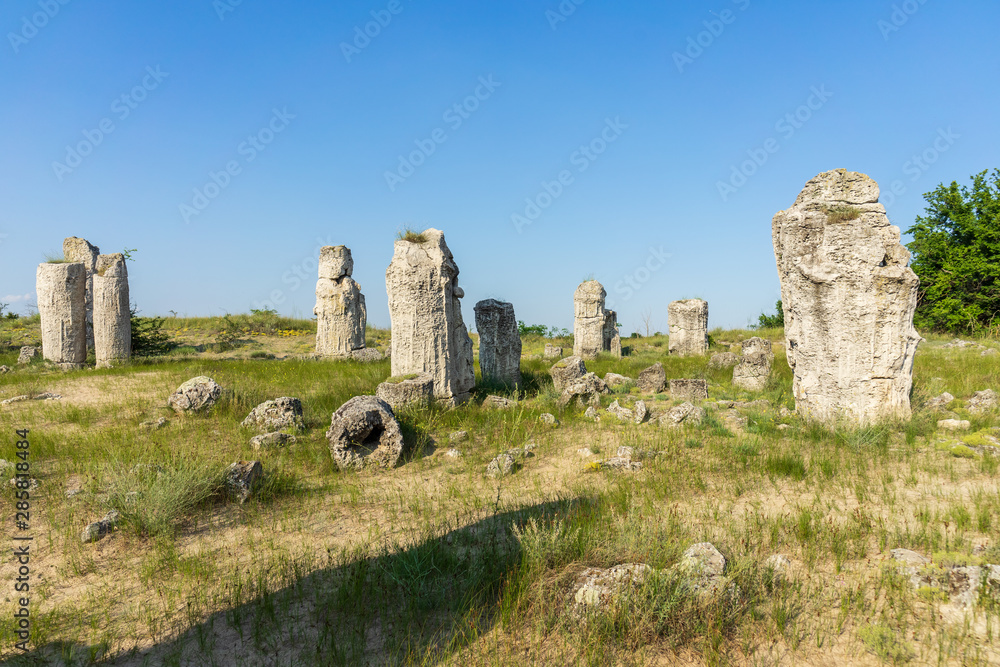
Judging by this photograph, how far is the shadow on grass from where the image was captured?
3118mm

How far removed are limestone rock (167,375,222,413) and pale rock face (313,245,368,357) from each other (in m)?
6.57

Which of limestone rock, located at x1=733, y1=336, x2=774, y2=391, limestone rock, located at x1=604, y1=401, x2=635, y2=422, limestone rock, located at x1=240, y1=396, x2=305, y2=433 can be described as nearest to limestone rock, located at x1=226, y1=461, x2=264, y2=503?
limestone rock, located at x1=240, y1=396, x2=305, y2=433

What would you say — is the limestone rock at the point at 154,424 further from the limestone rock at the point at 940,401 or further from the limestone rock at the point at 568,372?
the limestone rock at the point at 940,401

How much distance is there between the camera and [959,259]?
60.7 ft

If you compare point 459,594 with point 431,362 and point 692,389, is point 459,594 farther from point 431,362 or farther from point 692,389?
point 692,389

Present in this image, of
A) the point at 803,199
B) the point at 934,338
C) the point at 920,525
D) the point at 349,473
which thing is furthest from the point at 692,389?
the point at 934,338

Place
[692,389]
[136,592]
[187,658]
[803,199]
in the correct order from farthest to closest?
1. [692,389]
2. [803,199]
3. [136,592]
4. [187,658]

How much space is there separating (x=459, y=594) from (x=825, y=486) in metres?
3.85

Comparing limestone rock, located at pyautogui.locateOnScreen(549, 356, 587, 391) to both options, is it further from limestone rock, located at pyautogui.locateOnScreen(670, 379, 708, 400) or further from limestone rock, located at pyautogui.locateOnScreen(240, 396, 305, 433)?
limestone rock, located at pyautogui.locateOnScreen(240, 396, 305, 433)

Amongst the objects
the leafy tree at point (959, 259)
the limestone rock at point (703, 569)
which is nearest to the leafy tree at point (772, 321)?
the leafy tree at point (959, 259)

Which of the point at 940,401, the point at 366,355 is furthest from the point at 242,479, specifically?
the point at 366,355

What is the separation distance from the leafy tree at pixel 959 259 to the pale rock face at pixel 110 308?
24.8m

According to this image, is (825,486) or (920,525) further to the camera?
(825,486)

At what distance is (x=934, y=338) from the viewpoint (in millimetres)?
17141
